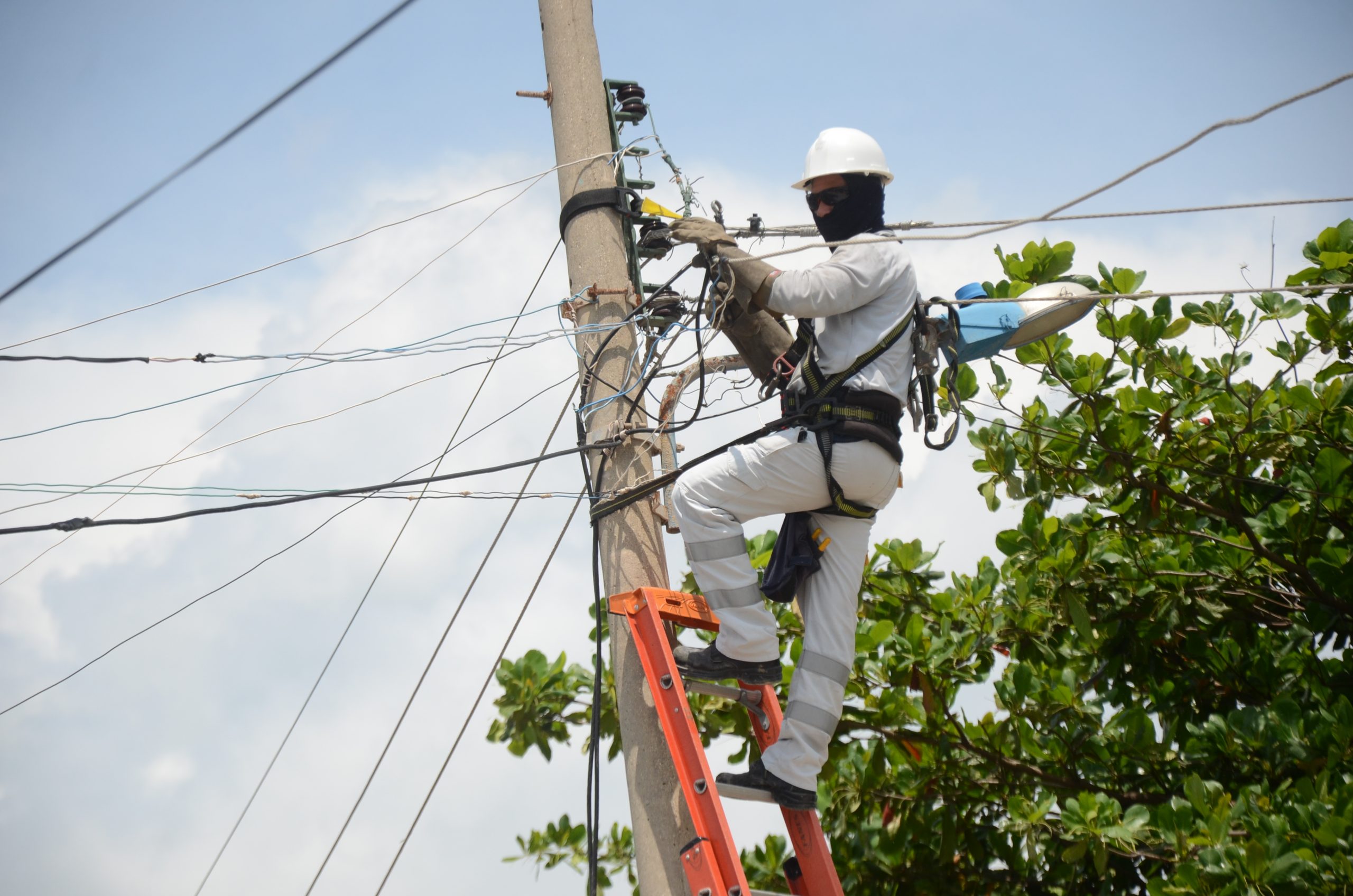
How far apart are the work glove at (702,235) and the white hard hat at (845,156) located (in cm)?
40

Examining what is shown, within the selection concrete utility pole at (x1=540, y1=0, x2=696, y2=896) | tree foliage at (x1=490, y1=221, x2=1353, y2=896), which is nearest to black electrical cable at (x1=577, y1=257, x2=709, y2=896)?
concrete utility pole at (x1=540, y1=0, x2=696, y2=896)

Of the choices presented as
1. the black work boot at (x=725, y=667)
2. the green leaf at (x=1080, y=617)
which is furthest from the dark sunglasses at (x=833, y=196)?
the green leaf at (x=1080, y=617)

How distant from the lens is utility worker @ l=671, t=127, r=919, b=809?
3.90 m

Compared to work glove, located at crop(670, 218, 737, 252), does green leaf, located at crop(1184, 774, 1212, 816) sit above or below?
below

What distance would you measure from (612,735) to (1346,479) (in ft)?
13.0

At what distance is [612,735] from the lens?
21.5 feet

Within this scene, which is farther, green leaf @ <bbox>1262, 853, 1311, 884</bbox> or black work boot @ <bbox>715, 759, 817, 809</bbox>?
green leaf @ <bbox>1262, 853, 1311, 884</bbox>

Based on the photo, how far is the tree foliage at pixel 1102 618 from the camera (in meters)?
5.83

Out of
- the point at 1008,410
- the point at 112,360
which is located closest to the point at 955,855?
the point at 1008,410

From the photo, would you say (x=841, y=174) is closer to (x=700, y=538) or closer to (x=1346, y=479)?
(x=700, y=538)

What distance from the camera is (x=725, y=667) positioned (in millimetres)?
4051

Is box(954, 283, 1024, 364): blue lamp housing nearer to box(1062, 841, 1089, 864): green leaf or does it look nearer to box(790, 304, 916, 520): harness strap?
box(790, 304, 916, 520): harness strap

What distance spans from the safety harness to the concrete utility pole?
0.63 meters

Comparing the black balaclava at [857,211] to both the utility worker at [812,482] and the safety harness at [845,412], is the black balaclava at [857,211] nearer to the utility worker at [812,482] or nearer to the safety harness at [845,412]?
the utility worker at [812,482]
